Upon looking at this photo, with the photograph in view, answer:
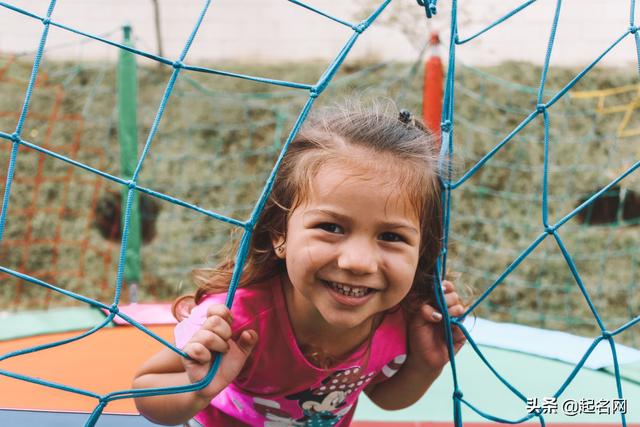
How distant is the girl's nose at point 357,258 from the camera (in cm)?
75

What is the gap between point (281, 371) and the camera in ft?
3.09

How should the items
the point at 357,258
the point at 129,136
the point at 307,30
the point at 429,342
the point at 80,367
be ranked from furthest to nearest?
1. the point at 307,30
2. the point at 129,136
3. the point at 80,367
4. the point at 429,342
5. the point at 357,258

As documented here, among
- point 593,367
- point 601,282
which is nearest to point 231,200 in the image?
point 601,282

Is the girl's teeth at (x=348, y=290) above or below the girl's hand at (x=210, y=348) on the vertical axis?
above

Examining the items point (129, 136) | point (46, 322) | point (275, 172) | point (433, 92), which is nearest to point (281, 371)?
point (275, 172)

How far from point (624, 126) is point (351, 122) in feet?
8.78

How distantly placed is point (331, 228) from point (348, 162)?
0.09 metres

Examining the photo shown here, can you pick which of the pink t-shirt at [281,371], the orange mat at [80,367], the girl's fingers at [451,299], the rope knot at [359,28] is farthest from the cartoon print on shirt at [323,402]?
the rope knot at [359,28]

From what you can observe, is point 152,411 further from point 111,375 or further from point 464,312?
point 111,375

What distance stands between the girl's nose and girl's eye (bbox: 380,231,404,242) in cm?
4

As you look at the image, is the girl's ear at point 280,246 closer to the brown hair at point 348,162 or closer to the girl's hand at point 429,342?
the brown hair at point 348,162

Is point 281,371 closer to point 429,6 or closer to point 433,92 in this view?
point 429,6

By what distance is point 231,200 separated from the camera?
3.28 metres

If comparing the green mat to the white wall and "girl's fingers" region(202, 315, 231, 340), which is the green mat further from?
the white wall
